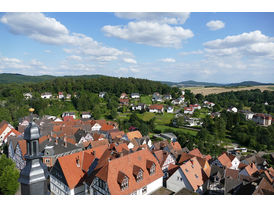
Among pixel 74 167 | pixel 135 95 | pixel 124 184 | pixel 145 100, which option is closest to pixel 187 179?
pixel 124 184

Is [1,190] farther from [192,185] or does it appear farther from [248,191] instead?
[248,191]

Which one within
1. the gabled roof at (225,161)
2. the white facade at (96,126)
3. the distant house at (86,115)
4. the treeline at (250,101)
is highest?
the treeline at (250,101)

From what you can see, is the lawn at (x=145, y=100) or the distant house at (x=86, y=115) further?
the lawn at (x=145, y=100)

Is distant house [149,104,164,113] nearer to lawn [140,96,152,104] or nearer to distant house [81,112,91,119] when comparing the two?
lawn [140,96,152,104]

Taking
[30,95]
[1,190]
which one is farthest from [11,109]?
[1,190]

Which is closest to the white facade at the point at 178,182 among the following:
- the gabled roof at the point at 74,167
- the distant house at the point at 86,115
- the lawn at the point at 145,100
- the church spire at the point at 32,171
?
the gabled roof at the point at 74,167

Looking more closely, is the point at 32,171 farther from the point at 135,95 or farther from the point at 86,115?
the point at 135,95

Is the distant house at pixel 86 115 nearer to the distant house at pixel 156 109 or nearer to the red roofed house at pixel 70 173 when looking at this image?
the distant house at pixel 156 109
